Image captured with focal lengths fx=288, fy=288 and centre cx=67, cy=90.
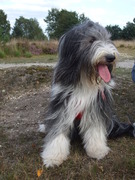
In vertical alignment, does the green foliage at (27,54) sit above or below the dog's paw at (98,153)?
below

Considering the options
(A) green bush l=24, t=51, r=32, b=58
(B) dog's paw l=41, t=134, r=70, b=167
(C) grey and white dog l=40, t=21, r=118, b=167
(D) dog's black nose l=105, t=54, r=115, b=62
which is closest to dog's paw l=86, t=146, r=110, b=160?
(C) grey and white dog l=40, t=21, r=118, b=167

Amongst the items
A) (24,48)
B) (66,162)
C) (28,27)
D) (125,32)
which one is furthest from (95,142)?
(28,27)

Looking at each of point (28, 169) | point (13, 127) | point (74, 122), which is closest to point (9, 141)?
point (13, 127)

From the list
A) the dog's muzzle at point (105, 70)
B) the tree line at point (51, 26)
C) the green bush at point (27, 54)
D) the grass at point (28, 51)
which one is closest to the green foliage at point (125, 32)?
the tree line at point (51, 26)

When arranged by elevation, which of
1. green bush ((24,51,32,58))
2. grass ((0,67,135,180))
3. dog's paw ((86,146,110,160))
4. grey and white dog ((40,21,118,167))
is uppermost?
grey and white dog ((40,21,118,167))

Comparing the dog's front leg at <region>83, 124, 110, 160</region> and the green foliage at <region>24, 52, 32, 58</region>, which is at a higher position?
the dog's front leg at <region>83, 124, 110, 160</region>

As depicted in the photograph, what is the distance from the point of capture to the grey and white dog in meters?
2.62

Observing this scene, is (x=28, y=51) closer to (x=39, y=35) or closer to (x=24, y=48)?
(x=24, y=48)

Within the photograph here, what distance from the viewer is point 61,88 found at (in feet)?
9.47

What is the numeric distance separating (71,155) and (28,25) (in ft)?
Result: 161

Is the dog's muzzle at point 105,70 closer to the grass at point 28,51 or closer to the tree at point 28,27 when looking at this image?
the grass at point 28,51

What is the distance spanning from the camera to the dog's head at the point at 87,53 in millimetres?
2523

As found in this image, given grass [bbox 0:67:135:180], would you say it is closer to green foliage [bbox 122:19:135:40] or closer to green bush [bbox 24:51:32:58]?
green bush [bbox 24:51:32:58]

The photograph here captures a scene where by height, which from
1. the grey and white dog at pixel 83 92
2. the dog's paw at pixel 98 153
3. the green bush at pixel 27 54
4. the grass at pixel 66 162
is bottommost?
the green bush at pixel 27 54
